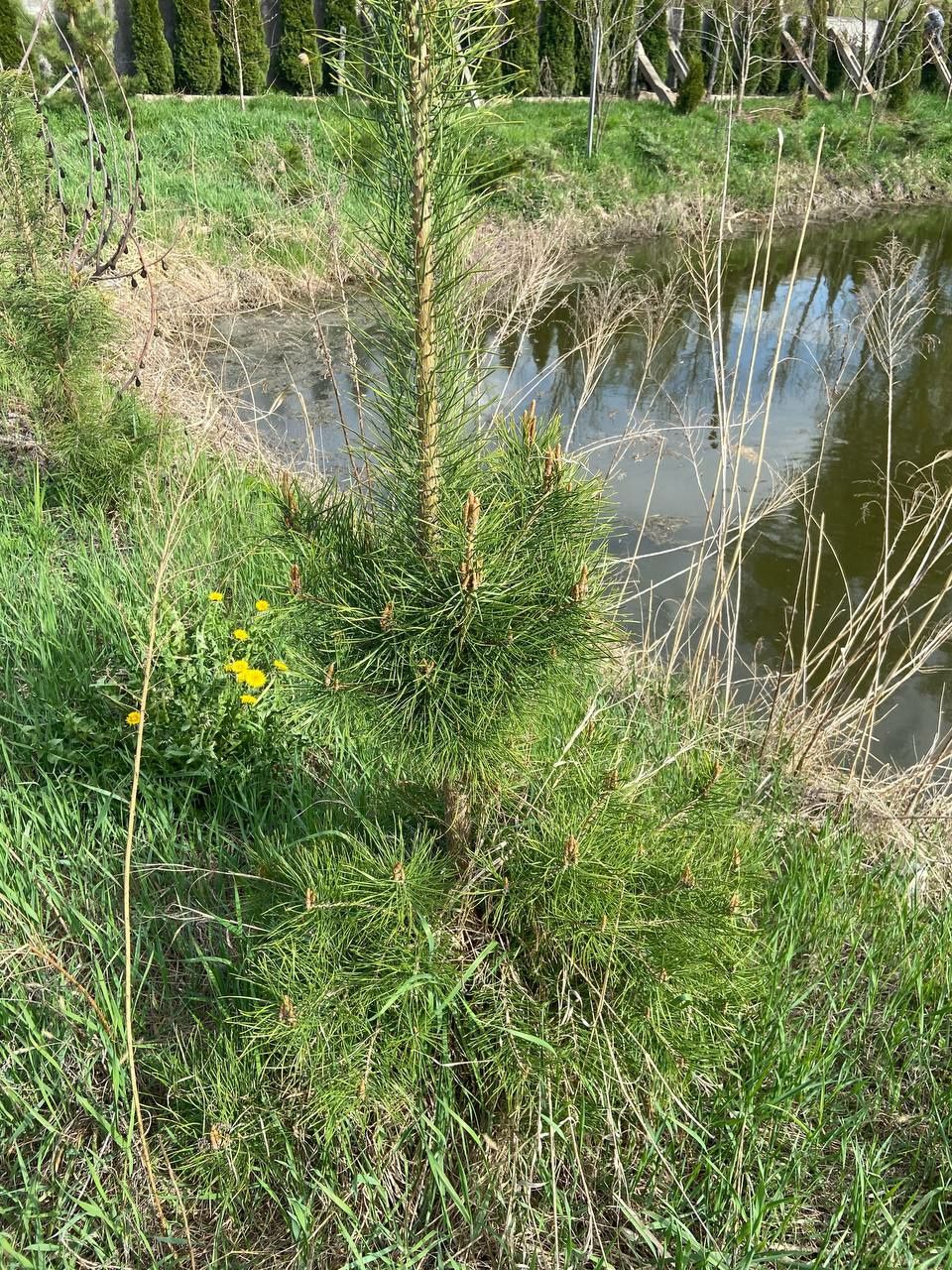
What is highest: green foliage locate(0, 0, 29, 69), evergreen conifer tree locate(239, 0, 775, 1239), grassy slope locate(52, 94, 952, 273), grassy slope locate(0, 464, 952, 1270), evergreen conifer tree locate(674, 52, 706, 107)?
green foliage locate(0, 0, 29, 69)

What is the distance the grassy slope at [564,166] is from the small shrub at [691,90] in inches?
8.6

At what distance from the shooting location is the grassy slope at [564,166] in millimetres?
7398

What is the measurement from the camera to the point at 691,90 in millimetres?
13883

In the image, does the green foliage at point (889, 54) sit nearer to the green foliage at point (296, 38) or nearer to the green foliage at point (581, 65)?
the green foliage at point (581, 65)

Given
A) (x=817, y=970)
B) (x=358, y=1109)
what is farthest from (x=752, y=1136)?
(x=358, y=1109)

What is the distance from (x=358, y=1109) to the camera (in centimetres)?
131

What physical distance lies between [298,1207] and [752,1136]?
733 mm

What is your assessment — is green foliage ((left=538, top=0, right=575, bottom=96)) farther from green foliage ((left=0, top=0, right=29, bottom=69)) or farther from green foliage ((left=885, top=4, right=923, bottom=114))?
green foliage ((left=0, top=0, right=29, bottom=69))

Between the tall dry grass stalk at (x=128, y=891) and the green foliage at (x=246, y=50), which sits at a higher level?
the green foliage at (x=246, y=50)

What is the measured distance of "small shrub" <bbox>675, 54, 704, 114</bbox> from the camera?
13.9 metres

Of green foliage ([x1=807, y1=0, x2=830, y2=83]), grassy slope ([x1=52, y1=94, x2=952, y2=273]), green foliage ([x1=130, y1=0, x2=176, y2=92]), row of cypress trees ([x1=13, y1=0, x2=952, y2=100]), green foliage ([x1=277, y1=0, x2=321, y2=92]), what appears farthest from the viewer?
green foliage ([x1=807, y1=0, x2=830, y2=83])

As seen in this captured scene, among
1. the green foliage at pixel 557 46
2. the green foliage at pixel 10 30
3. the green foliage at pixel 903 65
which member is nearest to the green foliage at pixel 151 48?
the green foliage at pixel 10 30

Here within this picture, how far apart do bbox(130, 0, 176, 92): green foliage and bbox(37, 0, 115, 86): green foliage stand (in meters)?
4.15

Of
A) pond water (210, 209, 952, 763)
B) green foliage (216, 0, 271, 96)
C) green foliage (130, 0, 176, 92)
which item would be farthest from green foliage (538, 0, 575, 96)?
pond water (210, 209, 952, 763)
